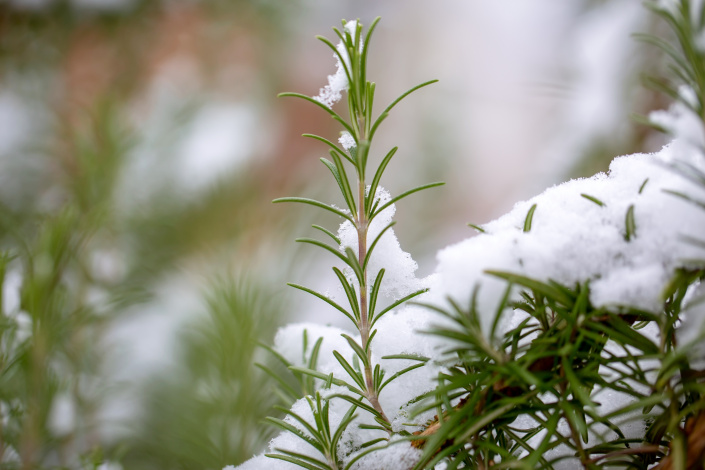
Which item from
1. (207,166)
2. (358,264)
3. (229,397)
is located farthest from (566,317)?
(207,166)

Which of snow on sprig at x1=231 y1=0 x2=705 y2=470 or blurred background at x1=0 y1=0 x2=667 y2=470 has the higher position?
blurred background at x1=0 y1=0 x2=667 y2=470

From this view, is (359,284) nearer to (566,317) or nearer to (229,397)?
(566,317)

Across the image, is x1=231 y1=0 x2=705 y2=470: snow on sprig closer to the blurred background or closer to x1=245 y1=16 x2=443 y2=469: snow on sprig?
x1=245 y1=16 x2=443 y2=469: snow on sprig

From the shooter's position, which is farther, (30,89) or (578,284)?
(30,89)

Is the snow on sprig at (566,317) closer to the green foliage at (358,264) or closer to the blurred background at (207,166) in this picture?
the green foliage at (358,264)

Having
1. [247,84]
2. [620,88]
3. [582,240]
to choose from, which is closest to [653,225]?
[582,240]

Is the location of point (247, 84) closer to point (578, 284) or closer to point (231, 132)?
point (231, 132)

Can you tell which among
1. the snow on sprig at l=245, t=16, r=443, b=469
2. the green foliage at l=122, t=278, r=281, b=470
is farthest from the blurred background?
the snow on sprig at l=245, t=16, r=443, b=469

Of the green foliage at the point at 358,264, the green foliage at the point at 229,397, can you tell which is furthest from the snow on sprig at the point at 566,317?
the green foliage at the point at 229,397
